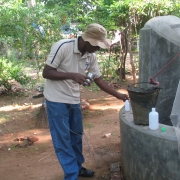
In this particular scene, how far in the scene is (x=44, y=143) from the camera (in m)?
4.65

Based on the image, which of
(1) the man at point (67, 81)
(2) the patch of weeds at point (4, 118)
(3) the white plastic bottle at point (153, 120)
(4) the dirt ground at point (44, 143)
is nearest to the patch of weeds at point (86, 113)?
(4) the dirt ground at point (44, 143)

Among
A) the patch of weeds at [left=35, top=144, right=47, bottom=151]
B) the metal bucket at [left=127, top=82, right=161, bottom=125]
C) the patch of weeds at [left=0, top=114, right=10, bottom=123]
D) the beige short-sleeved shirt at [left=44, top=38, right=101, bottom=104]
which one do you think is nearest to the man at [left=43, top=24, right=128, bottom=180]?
the beige short-sleeved shirt at [left=44, top=38, right=101, bottom=104]

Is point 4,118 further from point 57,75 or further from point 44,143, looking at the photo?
point 57,75

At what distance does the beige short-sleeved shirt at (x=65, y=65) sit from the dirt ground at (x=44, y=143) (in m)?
1.20

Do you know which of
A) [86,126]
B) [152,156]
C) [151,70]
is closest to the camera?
[152,156]

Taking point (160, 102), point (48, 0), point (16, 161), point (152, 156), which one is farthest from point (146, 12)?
point (48, 0)

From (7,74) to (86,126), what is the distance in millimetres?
3656

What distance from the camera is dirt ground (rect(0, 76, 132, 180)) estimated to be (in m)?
3.63

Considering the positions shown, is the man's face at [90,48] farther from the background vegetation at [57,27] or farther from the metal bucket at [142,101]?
the background vegetation at [57,27]

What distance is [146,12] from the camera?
816 centimetres

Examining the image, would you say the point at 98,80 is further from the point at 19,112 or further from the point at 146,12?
the point at 146,12

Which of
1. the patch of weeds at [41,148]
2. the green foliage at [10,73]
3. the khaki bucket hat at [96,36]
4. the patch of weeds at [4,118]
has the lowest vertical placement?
the patch of weeds at [4,118]

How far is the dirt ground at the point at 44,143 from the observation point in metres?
3.63

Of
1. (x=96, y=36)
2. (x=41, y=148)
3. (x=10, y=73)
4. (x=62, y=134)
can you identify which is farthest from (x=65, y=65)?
(x=10, y=73)
